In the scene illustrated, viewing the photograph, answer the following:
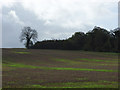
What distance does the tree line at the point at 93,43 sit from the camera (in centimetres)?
11131

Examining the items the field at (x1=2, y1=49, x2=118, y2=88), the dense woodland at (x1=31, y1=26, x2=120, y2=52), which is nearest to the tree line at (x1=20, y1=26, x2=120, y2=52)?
the dense woodland at (x1=31, y1=26, x2=120, y2=52)

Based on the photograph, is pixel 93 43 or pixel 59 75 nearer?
pixel 59 75

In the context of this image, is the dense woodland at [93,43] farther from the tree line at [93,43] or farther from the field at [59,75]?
the field at [59,75]

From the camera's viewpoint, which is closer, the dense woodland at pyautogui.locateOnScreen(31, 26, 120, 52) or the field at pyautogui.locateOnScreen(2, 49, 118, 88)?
the field at pyautogui.locateOnScreen(2, 49, 118, 88)

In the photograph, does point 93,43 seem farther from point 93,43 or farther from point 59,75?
point 59,75

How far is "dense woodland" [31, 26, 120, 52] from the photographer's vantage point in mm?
111312

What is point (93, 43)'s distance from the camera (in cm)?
11575

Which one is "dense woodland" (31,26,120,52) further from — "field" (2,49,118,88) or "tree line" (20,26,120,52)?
"field" (2,49,118,88)

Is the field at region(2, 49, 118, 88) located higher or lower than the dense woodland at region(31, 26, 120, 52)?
lower

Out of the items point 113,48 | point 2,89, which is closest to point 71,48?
point 113,48

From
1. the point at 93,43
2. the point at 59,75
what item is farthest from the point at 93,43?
the point at 59,75

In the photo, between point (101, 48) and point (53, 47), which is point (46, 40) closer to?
point (53, 47)

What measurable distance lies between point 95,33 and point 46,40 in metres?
34.7

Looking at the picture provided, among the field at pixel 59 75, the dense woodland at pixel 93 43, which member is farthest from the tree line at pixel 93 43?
the field at pixel 59 75
